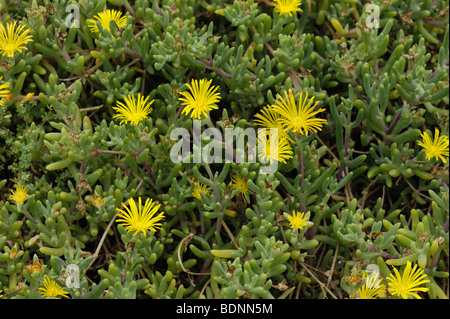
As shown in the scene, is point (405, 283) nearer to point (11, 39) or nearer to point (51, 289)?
point (51, 289)

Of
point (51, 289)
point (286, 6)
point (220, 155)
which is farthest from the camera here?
point (286, 6)

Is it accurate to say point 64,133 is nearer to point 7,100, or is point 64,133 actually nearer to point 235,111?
point 7,100

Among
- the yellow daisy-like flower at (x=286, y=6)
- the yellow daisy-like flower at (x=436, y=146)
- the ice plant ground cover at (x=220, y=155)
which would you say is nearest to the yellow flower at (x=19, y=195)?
the ice plant ground cover at (x=220, y=155)

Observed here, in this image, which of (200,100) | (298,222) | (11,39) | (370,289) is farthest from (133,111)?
(370,289)

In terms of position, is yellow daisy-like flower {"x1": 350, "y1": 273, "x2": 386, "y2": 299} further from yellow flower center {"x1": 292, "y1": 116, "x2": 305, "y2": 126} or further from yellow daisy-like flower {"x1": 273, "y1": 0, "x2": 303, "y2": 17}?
yellow daisy-like flower {"x1": 273, "y1": 0, "x2": 303, "y2": 17}

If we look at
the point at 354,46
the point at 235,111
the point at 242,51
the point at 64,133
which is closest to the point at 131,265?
the point at 64,133

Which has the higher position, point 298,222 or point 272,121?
point 272,121

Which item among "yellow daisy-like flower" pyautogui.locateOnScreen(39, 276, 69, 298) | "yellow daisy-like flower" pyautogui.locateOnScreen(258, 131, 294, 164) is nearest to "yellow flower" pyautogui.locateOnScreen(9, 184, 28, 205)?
"yellow daisy-like flower" pyautogui.locateOnScreen(39, 276, 69, 298)

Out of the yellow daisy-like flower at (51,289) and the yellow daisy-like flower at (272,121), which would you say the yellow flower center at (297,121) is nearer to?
the yellow daisy-like flower at (272,121)
